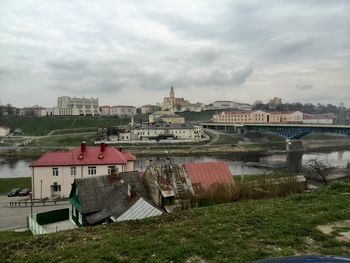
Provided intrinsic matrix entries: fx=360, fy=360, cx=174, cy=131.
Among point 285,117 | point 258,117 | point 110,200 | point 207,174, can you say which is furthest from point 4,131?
point 110,200

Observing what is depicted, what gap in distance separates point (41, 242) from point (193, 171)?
675 inches

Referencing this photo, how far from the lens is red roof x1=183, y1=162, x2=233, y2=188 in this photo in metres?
24.9

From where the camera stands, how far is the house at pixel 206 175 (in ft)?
80.6

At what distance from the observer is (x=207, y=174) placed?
83.9 ft

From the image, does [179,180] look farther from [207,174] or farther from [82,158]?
[82,158]

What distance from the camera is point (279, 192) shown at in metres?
21.7

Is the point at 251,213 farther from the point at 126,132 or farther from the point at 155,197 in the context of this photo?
the point at 126,132


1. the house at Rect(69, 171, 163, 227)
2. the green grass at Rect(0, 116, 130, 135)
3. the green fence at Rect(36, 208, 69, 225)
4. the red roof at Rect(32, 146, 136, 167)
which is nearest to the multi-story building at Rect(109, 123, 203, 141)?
the green grass at Rect(0, 116, 130, 135)

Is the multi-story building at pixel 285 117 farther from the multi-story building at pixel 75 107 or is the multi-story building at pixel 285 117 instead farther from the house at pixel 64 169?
the house at pixel 64 169

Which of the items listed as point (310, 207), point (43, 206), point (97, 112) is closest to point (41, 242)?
point (310, 207)

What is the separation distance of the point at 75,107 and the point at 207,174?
165502 mm

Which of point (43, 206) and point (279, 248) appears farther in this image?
point (43, 206)

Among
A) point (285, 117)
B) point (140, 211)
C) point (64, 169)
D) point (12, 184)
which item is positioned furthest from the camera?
point (285, 117)

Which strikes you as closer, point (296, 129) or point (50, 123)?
point (296, 129)
